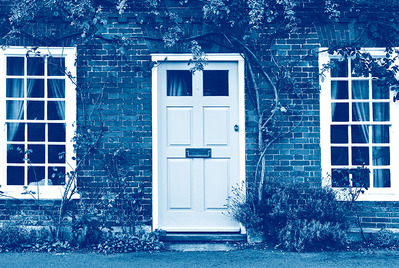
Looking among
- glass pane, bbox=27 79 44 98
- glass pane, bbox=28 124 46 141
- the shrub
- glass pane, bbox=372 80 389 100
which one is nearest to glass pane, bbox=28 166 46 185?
glass pane, bbox=28 124 46 141

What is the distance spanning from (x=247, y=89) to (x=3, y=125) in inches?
138

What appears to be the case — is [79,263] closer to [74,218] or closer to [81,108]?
[74,218]

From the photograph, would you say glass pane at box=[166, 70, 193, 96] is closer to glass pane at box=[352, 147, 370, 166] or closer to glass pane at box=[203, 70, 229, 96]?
glass pane at box=[203, 70, 229, 96]

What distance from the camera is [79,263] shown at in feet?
23.5

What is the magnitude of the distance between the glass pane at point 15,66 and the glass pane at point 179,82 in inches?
Result: 82.9

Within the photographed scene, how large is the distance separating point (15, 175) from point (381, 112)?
209 inches

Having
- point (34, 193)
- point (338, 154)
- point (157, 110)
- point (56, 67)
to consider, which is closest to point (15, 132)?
point (34, 193)

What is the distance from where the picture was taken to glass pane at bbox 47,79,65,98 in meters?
8.45

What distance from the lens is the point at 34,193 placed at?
26.9ft

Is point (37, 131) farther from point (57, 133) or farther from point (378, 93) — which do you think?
point (378, 93)

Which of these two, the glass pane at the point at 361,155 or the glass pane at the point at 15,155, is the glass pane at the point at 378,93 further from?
the glass pane at the point at 15,155

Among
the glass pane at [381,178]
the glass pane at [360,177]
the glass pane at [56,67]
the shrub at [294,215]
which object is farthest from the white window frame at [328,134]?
the glass pane at [56,67]

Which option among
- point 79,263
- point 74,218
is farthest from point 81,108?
point 79,263

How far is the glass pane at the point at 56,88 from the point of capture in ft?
27.7
